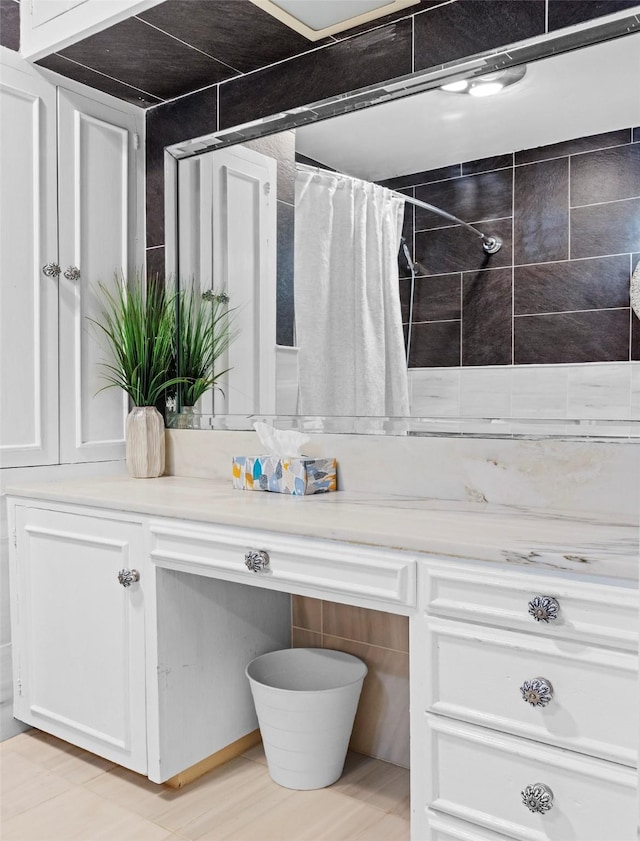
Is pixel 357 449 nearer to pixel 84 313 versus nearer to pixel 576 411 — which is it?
pixel 576 411

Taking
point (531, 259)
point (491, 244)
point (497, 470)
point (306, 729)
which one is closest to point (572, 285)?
point (531, 259)

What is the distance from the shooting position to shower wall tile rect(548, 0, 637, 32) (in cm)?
156

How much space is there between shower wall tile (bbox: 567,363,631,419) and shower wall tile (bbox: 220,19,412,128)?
3.03 feet

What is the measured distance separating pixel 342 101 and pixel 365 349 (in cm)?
69

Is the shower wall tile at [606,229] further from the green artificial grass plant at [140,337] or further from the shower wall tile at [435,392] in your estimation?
the green artificial grass plant at [140,337]

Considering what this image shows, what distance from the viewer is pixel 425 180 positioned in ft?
6.04

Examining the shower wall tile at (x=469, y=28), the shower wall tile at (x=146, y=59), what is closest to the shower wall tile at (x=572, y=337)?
the shower wall tile at (x=469, y=28)

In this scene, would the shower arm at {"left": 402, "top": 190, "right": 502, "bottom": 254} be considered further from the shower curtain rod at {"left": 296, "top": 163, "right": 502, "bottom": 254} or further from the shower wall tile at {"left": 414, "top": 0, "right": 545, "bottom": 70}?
the shower wall tile at {"left": 414, "top": 0, "right": 545, "bottom": 70}

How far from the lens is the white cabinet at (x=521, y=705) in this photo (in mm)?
1128

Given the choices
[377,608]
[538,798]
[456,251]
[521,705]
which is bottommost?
[538,798]

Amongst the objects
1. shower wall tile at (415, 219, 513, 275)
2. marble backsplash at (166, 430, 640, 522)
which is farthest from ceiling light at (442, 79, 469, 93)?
marble backsplash at (166, 430, 640, 522)

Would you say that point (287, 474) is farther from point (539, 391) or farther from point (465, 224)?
point (465, 224)

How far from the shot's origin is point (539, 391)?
167cm

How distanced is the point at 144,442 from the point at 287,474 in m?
0.59
